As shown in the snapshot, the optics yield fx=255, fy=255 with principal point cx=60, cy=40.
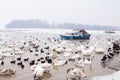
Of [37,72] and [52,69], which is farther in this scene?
[52,69]

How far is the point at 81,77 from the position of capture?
44.9 ft

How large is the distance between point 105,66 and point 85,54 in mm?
4935

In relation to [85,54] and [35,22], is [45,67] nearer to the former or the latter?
[85,54]

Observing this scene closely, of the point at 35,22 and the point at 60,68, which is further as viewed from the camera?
the point at 35,22

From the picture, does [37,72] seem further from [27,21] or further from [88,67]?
[27,21]

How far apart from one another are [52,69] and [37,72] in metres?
→ 2.72

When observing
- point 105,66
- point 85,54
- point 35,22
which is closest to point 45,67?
point 105,66

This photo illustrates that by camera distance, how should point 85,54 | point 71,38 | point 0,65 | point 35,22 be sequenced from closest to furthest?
point 0,65, point 85,54, point 71,38, point 35,22

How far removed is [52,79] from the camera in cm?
1382

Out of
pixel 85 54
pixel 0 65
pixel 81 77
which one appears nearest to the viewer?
pixel 81 77

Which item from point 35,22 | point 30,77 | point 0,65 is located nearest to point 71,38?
point 0,65

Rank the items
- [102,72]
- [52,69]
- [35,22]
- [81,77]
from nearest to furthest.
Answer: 1. [81,77]
2. [102,72]
3. [52,69]
4. [35,22]

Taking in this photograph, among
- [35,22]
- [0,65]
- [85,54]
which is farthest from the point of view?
[35,22]

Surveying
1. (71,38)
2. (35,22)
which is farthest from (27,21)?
(71,38)
